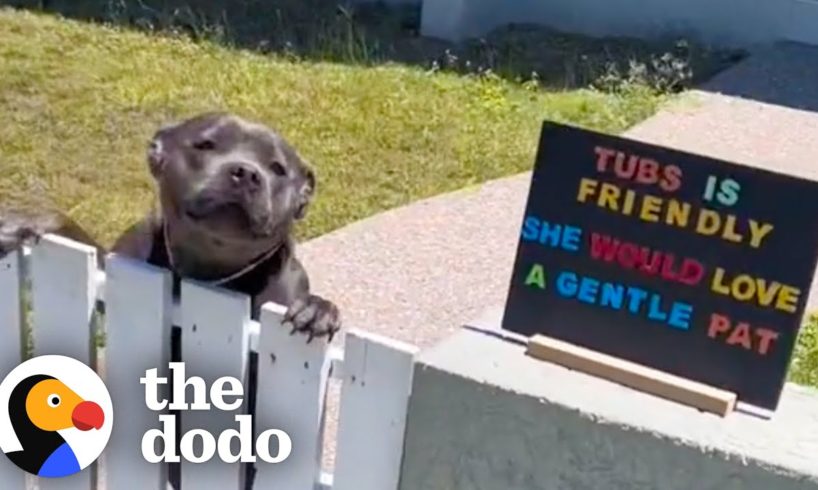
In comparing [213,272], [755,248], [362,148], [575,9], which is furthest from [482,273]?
[575,9]

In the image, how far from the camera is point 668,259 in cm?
280

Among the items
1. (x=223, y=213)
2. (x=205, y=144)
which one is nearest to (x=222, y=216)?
(x=223, y=213)

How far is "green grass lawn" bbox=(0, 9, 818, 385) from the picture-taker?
6.73m

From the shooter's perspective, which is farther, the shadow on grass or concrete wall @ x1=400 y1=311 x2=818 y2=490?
the shadow on grass

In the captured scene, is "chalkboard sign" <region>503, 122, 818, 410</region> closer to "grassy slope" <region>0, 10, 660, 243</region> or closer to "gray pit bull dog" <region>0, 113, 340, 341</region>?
"gray pit bull dog" <region>0, 113, 340, 341</region>

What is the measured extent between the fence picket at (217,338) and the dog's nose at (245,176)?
390 millimetres

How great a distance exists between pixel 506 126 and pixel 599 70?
1.36 meters

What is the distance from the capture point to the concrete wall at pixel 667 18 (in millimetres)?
9766

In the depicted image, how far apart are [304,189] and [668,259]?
127 centimetres

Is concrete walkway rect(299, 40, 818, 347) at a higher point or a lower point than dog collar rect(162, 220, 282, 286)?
lower

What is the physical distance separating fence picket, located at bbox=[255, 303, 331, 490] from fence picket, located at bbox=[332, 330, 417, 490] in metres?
0.06

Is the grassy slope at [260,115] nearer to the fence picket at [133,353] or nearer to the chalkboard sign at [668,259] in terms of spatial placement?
the fence picket at [133,353]

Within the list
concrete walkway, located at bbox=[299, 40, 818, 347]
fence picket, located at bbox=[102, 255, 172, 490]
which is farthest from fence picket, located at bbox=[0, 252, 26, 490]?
concrete walkway, located at bbox=[299, 40, 818, 347]

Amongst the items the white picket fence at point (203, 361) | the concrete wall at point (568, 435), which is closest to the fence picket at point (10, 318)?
the white picket fence at point (203, 361)
